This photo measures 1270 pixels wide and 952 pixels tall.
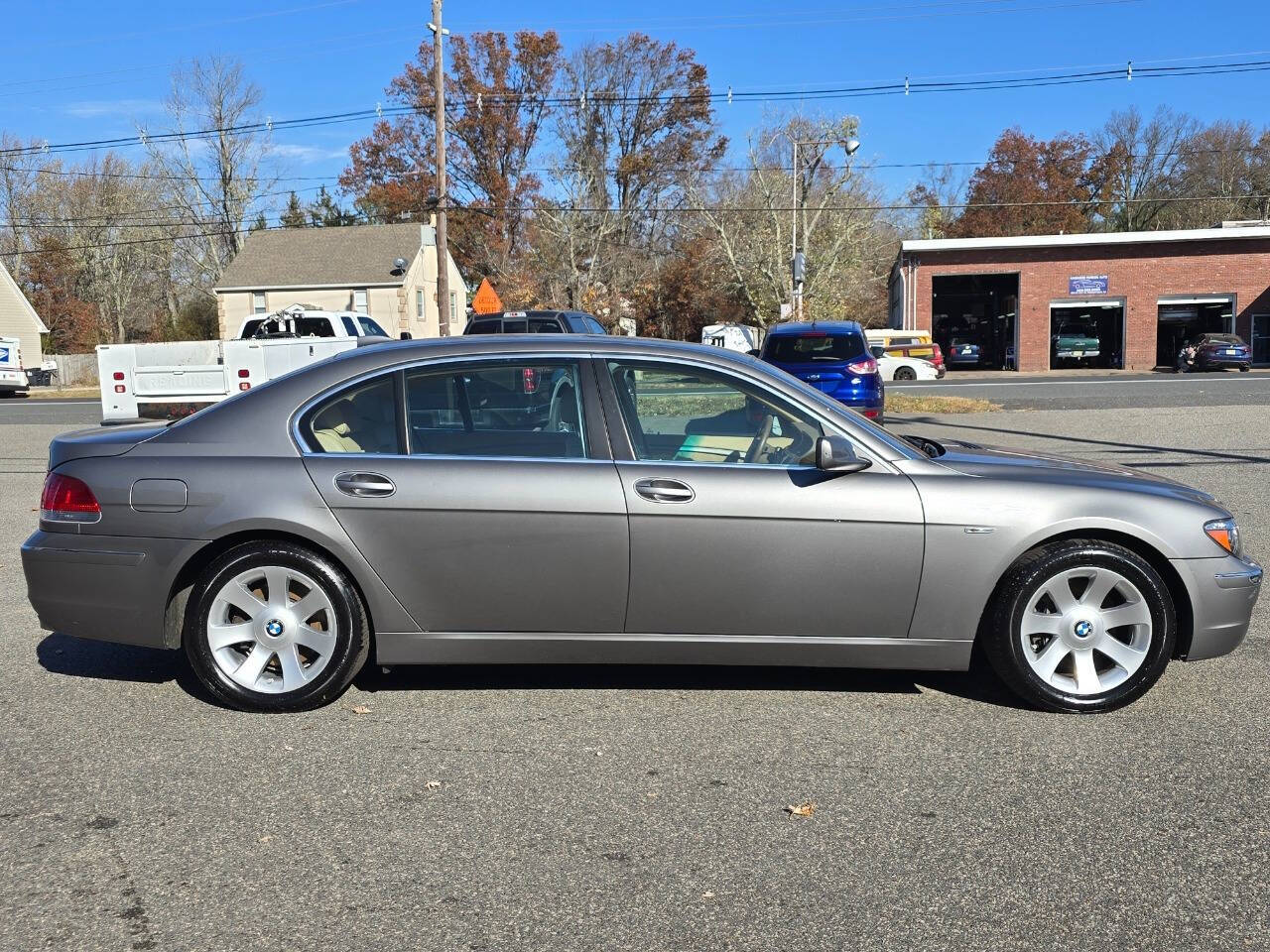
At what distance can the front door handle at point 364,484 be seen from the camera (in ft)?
15.3

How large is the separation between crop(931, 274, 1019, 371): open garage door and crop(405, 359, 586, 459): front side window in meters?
46.8

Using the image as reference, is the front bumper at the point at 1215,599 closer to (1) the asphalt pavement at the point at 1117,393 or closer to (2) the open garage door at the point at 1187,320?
(1) the asphalt pavement at the point at 1117,393

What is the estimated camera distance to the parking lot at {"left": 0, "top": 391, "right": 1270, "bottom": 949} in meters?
3.12

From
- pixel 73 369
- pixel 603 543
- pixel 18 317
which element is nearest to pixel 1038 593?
pixel 603 543

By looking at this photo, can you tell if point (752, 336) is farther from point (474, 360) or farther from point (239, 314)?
point (474, 360)

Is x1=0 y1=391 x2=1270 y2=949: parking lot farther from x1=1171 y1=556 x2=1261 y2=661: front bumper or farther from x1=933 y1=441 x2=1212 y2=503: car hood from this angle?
x1=933 y1=441 x2=1212 y2=503: car hood

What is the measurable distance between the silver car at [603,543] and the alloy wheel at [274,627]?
0.4 inches

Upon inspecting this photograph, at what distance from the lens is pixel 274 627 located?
472 cm

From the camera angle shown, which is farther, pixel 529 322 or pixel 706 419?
pixel 529 322

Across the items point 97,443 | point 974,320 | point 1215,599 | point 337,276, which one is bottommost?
point 1215,599

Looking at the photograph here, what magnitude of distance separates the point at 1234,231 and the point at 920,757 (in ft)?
154

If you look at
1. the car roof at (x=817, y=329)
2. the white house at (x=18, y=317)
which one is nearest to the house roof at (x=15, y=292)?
the white house at (x=18, y=317)

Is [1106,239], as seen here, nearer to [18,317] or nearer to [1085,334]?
[1085,334]

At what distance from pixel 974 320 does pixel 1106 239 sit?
436 inches
